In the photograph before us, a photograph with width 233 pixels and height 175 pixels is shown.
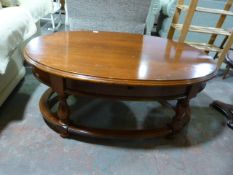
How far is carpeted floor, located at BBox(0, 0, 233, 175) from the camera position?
115 centimetres

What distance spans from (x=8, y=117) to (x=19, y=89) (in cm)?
38

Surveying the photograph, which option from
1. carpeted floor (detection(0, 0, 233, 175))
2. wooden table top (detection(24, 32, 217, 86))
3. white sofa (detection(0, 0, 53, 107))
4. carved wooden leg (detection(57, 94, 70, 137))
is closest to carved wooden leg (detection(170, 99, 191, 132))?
carpeted floor (detection(0, 0, 233, 175))

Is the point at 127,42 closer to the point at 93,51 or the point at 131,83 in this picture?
the point at 93,51

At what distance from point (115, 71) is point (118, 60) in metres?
0.15

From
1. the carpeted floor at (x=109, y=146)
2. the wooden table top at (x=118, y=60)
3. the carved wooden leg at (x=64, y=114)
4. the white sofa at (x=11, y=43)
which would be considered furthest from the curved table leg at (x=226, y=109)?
the white sofa at (x=11, y=43)

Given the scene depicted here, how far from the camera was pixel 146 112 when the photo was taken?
1635 mm

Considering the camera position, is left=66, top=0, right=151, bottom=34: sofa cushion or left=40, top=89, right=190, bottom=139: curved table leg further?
left=66, top=0, right=151, bottom=34: sofa cushion

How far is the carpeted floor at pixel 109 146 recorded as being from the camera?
115 centimetres

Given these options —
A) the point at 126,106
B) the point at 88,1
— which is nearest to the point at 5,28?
the point at 88,1

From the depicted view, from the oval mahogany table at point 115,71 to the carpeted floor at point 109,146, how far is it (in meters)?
0.09

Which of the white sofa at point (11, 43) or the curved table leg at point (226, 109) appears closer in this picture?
the white sofa at point (11, 43)

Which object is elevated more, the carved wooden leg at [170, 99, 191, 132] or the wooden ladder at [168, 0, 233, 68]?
the wooden ladder at [168, 0, 233, 68]

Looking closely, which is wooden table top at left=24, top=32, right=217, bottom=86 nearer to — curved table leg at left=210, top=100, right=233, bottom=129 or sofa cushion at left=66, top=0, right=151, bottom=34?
sofa cushion at left=66, top=0, right=151, bottom=34

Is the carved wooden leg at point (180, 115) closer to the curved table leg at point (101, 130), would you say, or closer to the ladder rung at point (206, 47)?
the curved table leg at point (101, 130)
